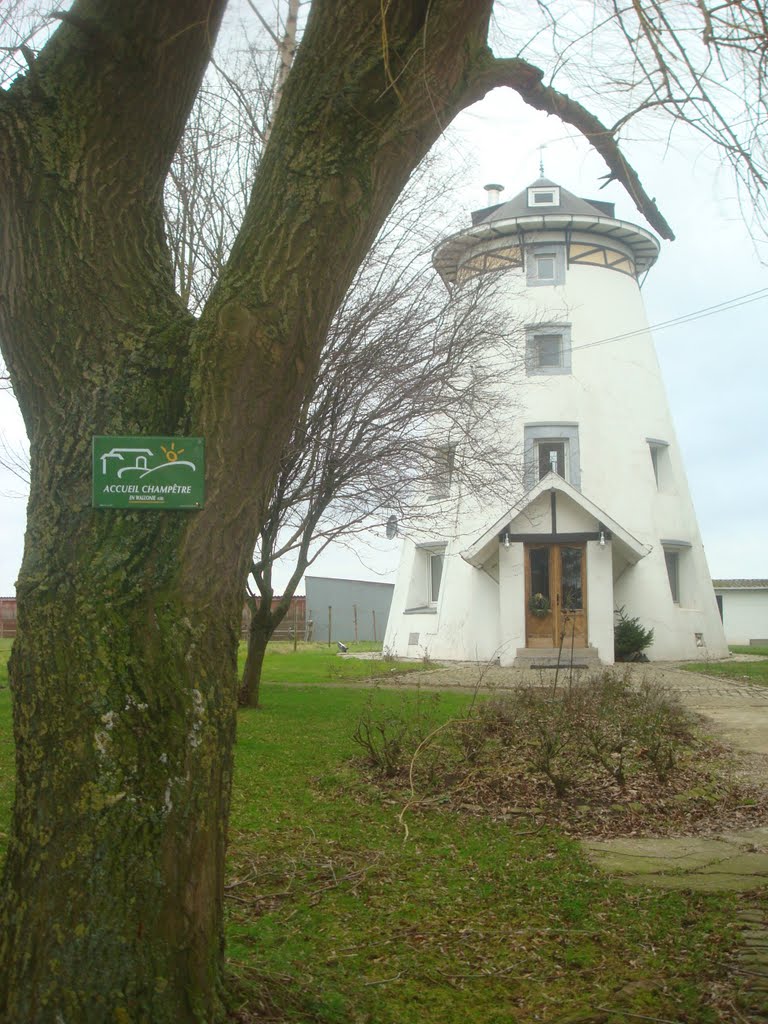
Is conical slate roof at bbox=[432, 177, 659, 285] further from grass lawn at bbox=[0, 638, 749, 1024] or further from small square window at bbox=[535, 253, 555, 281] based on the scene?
grass lawn at bbox=[0, 638, 749, 1024]

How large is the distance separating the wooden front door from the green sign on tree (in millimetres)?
21679

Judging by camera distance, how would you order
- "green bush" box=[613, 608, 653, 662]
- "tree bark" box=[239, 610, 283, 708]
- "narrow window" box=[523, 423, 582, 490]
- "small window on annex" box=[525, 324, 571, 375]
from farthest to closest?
1. "small window on annex" box=[525, 324, 571, 375]
2. "narrow window" box=[523, 423, 582, 490]
3. "green bush" box=[613, 608, 653, 662]
4. "tree bark" box=[239, 610, 283, 708]

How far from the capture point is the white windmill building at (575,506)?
24719mm

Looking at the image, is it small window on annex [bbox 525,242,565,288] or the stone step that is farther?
small window on annex [bbox 525,242,565,288]

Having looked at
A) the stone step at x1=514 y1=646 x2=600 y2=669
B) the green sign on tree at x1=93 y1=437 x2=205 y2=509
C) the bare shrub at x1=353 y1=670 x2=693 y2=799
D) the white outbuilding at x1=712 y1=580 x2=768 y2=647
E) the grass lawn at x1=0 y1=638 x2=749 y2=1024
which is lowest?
the grass lawn at x1=0 y1=638 x2=749 y2=1024

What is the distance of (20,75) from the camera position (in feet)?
12.2

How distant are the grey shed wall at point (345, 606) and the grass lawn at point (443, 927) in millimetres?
40566

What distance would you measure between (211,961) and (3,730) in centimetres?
889

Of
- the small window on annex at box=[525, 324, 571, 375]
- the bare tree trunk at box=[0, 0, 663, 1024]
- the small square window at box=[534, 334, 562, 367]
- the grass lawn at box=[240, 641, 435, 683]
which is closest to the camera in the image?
the bare tree trunk at box=[0, 0, 663, 1024]

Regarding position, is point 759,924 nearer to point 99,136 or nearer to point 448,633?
point 99,136

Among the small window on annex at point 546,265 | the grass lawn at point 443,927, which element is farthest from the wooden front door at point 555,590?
the grass lawn at point 443,927

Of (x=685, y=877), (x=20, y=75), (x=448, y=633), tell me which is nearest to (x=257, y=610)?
(x=685, y=877)

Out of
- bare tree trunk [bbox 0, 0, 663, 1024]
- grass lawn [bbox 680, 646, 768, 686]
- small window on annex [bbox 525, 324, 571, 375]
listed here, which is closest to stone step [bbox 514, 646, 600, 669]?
grass lawn [bbox 680, 646, 768, 686]

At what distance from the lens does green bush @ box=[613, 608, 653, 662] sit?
81.9 feet
